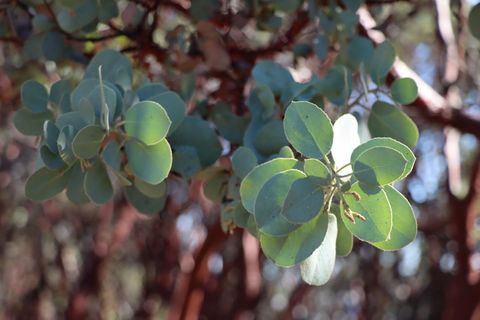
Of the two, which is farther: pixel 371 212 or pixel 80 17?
pixel 80 17

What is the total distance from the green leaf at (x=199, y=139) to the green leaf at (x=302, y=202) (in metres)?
0.30

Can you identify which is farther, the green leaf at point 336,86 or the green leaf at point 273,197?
the green leaf at point 336,86

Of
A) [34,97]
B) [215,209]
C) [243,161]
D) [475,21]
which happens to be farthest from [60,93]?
[215,209]

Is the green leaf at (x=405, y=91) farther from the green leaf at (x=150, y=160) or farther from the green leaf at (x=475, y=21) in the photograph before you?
the green leaf at (x=150, y=160)

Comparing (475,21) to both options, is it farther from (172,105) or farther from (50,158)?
(50,158)

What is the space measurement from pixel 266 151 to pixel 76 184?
212 mm

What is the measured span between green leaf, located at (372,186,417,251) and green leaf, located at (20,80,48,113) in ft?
1.56

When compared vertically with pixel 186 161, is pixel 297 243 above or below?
above

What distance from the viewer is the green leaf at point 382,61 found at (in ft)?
3.35

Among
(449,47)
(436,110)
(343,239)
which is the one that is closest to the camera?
(343,239)

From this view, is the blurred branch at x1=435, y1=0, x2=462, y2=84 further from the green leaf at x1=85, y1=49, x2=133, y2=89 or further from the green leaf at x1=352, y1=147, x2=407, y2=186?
the green leaf at x1=352, y1=147, x2=407, y2=186

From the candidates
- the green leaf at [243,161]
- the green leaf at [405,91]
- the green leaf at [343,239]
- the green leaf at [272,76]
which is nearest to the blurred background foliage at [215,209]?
the green leaf at [272,76]

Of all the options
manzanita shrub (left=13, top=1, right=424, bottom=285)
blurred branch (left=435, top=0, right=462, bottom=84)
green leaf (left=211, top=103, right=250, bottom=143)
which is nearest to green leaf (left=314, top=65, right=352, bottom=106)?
manzanita shrub (left=13, top=1, right=424, bottom=285)

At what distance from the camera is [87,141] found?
30.6 inches
